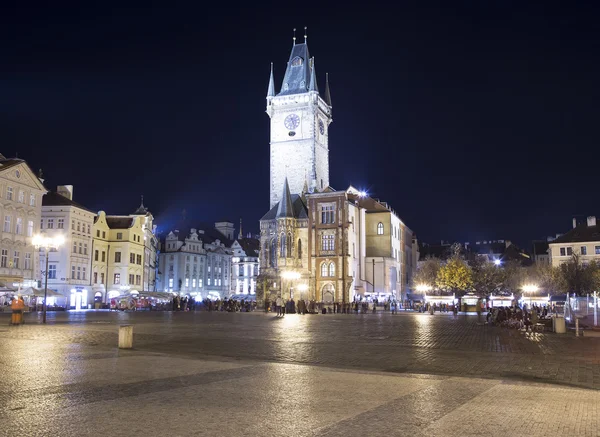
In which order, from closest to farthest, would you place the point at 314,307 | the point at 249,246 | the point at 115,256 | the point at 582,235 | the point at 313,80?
the point at 314,307, the point at 115,256, the point at 313,80, the point at 582,235, the point at 249,246

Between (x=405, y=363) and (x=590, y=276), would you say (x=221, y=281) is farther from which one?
(x=405, y=363)

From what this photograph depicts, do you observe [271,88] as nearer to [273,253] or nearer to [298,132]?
[298,132]

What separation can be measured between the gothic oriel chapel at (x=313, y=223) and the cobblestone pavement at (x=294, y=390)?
177ft

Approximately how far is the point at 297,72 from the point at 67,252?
47.1m

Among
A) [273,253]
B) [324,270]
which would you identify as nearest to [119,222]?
[273,253]

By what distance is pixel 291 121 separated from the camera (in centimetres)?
9362

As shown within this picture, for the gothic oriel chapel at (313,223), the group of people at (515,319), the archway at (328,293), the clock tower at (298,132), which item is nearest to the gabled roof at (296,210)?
the gothic oriel chapel at (313,223)

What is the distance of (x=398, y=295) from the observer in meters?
96.6

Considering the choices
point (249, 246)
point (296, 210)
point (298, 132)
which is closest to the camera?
point (296, 210)

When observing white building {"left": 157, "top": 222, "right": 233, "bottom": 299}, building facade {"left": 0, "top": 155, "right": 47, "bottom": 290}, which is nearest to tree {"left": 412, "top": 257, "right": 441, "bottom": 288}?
white building {"left": 157, "top": 222, "right": 233, "bottom": 299}

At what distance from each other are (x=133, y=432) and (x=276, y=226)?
74.8 meters

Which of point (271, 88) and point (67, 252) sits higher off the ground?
point (271, 88)

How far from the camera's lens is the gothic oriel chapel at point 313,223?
79.1 m

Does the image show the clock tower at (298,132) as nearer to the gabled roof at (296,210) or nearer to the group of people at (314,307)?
the gabled roof at (296,210)
